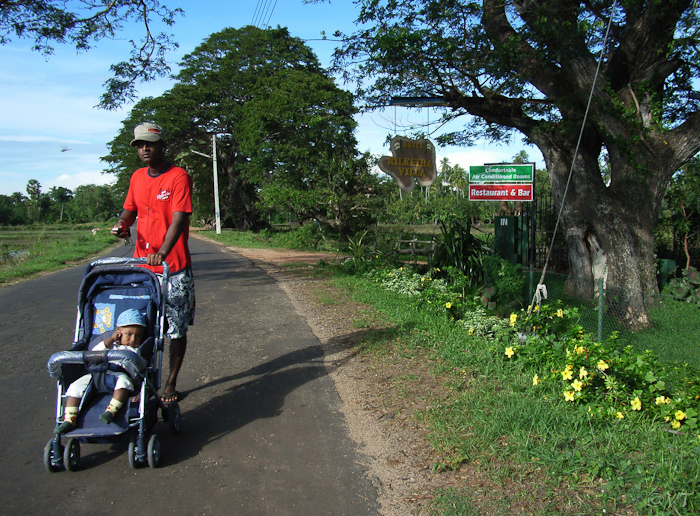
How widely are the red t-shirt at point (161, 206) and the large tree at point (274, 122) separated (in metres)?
16.0

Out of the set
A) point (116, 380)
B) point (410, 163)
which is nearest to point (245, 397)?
point (116, 380)

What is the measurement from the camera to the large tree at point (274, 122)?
23.2 meters

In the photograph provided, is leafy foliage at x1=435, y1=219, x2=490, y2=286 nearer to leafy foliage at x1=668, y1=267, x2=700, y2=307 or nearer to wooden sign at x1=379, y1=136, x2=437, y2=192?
wooden sign at x1=379, y1=136, x2=437, y2=192

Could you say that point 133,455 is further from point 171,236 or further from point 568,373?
point 568,373

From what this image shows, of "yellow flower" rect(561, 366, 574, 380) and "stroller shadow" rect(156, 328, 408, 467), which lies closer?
"stroller shadow" rect(156, 328, 408, 467)

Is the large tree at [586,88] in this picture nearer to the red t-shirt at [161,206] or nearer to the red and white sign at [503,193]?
the red and white sign at [503,193]

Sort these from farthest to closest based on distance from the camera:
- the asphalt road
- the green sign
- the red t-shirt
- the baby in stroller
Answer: the green sign, the red t-shirt, the baby in stroller, the asphalt road

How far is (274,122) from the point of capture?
992 inches

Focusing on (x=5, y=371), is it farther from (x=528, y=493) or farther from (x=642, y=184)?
(x=642, y=184)

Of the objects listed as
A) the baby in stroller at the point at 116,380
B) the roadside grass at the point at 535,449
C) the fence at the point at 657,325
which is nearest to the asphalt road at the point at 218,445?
the baby in stroller at the point at 116,380

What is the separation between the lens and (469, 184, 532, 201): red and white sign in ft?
38.3

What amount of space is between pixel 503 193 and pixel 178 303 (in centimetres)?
929

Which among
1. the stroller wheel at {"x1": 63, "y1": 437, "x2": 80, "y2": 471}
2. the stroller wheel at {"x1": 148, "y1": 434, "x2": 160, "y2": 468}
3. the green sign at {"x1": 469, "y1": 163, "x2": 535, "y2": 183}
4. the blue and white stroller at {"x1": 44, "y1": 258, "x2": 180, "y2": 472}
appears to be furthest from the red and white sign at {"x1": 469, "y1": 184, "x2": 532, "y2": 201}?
the stroller wheel at {"x1": 63, "y1": 437, "x2": 80, "y2": 471}

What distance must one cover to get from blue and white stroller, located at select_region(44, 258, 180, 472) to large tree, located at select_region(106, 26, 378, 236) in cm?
1641
